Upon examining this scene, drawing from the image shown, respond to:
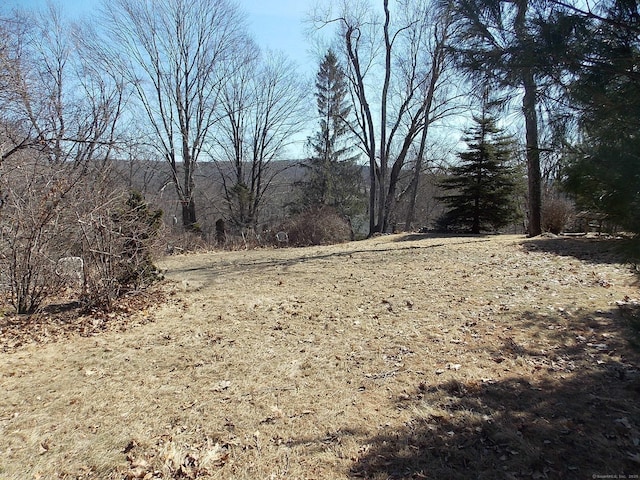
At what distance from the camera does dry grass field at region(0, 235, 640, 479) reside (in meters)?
2.23

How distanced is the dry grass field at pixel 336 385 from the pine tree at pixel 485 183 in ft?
30.2

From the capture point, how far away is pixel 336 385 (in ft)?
10.5

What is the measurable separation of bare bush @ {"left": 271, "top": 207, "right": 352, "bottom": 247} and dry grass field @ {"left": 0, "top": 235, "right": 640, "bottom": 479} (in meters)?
9.07

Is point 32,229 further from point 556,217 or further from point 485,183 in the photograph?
point 485,183

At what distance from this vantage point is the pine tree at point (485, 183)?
14641 millimetres

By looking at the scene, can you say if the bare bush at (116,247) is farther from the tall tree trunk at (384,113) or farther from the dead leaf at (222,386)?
the tall tree trunk at (384,113)

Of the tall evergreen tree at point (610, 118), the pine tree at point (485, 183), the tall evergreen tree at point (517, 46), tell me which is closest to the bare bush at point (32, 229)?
the tall evergreen tree at point (517, 46)

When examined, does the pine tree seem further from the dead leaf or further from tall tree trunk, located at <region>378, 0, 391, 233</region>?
the dead leaf

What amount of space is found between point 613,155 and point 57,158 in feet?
23.6

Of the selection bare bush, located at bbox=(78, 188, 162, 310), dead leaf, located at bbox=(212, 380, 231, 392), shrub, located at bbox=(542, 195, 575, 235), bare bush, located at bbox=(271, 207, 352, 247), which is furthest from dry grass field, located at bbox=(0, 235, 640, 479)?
bare bush, located at bbox=(271, 207, 352, 247)

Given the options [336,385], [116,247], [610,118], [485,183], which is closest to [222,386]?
[336,385]

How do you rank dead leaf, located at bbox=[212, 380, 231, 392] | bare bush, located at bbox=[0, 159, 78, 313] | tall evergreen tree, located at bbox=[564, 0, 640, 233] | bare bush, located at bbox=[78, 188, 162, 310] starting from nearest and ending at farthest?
1. tall evergreen tree, located at bbox=[564, 0, 640, 233]
2. dead leaf, located at bbox=[212, 380, 231, 392]
3. bare bush, located at bbox=[0, 159, 78, 313]
4. bare bush, located at bbox=[78, 188, 162, 310]

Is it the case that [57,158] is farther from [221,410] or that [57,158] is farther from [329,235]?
[329,235]

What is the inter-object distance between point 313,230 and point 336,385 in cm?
1198
